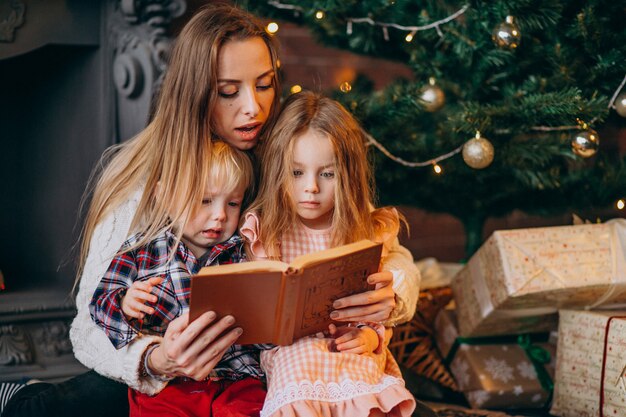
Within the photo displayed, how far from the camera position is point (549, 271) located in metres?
1.79

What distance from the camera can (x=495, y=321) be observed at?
1896 millimetres

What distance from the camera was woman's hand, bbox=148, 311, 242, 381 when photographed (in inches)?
51.3

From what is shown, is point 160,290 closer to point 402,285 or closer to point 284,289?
point 284,289

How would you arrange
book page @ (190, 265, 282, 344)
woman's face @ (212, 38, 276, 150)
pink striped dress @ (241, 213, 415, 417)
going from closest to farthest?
book page @ (190, 265, 282, 344)
pink striped dress @ (241, 213, 415, 417)
woman's face @ (212, 38, 276, 150)

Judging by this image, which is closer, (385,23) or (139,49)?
(139,49)

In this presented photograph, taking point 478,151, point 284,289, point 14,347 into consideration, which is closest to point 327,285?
point 284,289

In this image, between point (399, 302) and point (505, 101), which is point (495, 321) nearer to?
point (399, 302)

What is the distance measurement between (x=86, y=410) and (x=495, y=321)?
975 millimetres

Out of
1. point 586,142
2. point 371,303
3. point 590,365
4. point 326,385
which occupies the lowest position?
point 590,365

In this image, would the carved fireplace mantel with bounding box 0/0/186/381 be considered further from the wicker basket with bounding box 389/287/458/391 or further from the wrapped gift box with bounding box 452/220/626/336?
the wrapped gift box with bounding box 452/220/626/336

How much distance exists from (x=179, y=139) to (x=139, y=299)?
0.37 m

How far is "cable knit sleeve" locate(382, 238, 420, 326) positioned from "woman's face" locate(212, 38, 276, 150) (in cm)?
39

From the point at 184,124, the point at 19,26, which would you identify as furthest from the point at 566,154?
the point at 19,26

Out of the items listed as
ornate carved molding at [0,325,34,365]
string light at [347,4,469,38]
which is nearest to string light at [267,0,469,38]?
string light at [347,4,469,38]
